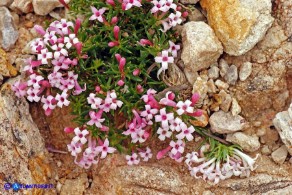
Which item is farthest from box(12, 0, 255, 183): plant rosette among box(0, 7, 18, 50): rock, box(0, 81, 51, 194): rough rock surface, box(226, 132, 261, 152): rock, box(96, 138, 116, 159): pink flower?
box(0, 7, 18, 50): rock

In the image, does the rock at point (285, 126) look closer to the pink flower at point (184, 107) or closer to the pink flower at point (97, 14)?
the pink flower at point (184, 107)

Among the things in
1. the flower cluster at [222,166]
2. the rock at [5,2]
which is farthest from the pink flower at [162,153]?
the rock at [5,2]

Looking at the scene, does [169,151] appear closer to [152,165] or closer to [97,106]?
[152,165]

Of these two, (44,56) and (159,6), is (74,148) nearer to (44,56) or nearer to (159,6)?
(44,56)

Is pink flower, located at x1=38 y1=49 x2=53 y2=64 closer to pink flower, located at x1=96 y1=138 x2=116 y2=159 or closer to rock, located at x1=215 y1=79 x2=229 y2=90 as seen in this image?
pink flower, located at x1=96 y1=138 x2=116 y2=159

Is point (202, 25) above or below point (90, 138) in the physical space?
above

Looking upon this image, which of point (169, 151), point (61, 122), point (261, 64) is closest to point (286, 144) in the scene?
point (261, 64)

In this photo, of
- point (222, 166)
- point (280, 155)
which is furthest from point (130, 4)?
point (280, 155)
